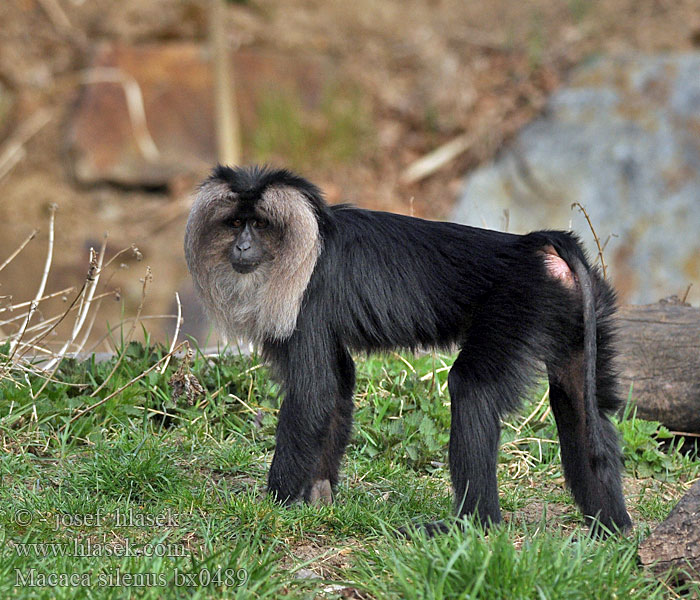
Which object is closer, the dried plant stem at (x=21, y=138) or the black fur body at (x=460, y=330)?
the black fur body at (x=460, y=330)

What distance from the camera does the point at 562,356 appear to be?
344cm

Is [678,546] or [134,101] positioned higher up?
[134,101]

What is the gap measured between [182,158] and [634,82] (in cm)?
582

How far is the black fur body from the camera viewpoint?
10.8ft

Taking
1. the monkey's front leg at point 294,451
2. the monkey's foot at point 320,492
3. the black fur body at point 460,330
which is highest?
the black fur body at point 460,330

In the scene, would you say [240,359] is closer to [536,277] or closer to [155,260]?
[536,277]

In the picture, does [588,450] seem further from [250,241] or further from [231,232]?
[231,232]

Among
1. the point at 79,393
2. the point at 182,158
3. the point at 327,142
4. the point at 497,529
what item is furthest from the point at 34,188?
the point at 497,529

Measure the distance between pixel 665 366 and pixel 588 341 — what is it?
1592 millimetres

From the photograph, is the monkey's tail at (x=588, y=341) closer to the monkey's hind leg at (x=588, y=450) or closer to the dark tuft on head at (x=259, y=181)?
the monkey's hind leg at (x=588, y=450)

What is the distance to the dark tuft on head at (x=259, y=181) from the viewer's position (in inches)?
138

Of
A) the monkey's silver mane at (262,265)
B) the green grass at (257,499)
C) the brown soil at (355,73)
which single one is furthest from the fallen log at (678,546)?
the brown soil at (355,73)

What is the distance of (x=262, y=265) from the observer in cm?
358

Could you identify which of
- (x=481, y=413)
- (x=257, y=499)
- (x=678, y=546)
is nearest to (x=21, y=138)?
(x=257, y=499)
